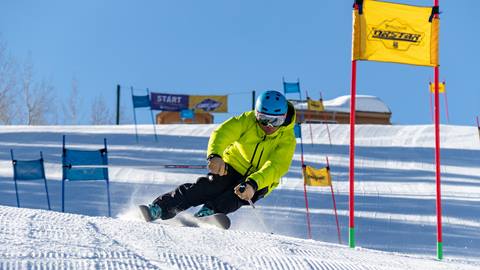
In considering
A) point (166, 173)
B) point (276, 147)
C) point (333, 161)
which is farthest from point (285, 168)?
point (333, 161)

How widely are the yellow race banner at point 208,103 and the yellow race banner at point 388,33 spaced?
72.9 ft

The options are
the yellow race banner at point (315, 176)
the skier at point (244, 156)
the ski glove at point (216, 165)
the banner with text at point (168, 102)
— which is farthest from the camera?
the banner with text at point (168, 102)

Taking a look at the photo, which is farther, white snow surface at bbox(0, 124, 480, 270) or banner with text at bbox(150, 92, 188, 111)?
banner with text at bbox(150, 92, 188, 111)

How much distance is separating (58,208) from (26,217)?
8.19 m

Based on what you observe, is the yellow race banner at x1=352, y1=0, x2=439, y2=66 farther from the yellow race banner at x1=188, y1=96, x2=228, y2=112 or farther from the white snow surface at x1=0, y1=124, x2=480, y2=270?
the yellow race banner at x1=188, y1=96, x2=228, y2=112

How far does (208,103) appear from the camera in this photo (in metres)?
28.7

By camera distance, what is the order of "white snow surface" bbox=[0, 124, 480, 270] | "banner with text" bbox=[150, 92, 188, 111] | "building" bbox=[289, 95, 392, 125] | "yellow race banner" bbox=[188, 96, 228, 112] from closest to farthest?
"white snow surface" bbox=[0, 124, 480, 270]
"banner with text" bbox=[150, 92, 188, 111]
"yellow race banner" bbox=[188, 96, 228, 112]
"building" bbox=[289, 95, 392, 125]

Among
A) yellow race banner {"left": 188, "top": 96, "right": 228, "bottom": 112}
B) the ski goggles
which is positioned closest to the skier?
the ski goggles

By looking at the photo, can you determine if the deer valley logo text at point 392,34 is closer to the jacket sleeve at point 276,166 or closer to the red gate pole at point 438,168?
the red gate pole at point 438,168

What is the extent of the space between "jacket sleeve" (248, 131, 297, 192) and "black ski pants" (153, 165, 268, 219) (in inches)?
12.5

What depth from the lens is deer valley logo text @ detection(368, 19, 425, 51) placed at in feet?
20.0

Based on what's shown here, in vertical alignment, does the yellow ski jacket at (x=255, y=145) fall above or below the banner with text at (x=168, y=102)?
above

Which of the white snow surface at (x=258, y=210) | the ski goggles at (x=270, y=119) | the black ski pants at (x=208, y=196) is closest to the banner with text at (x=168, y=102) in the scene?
the white snow surface at (x=258, y=210)

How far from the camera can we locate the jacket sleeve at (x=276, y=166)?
5133mm
